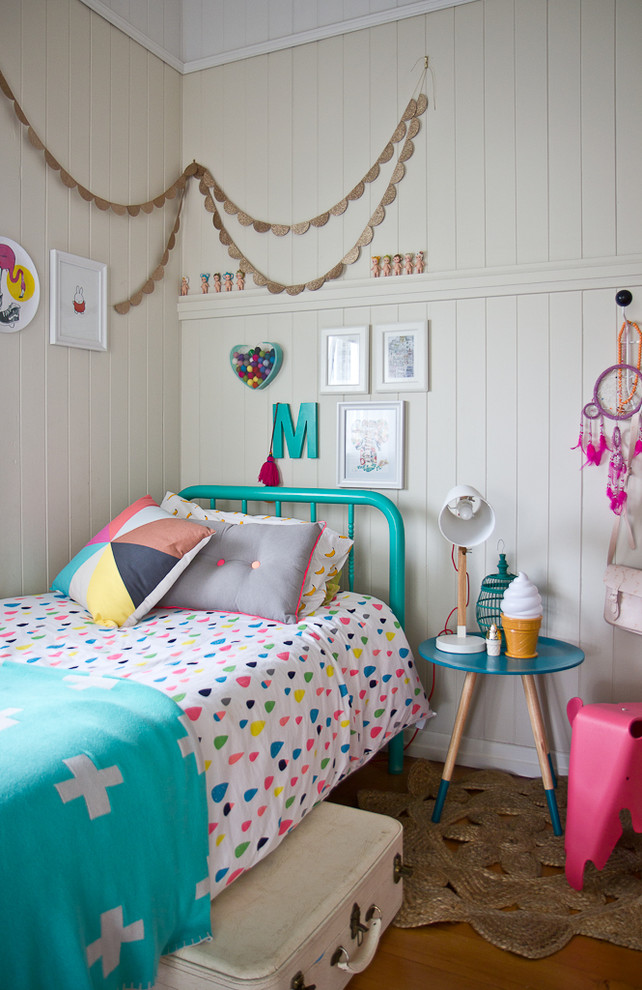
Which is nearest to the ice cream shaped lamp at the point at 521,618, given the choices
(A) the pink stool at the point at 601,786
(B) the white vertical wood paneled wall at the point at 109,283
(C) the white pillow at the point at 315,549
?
(A) the pink stool at the point at 601,786

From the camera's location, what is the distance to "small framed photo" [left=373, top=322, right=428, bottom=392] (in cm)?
274

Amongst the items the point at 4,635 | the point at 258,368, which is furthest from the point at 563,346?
the point at 4,635

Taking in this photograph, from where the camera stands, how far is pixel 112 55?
9.41 feet

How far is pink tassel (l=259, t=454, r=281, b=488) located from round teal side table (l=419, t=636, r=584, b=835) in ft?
3.19

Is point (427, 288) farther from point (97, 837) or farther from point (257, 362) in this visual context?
point (97, 837)

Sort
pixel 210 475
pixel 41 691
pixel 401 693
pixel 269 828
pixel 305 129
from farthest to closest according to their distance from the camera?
pixel 210 475 < pixel 305 129 < pixel 401 693 < pixel 269 828 < pixel 41 691

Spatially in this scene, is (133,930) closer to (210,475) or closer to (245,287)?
(210,475)

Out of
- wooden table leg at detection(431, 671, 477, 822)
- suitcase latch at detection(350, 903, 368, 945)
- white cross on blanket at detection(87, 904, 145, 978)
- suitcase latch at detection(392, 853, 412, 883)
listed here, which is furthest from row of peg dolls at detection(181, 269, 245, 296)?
white cross on blanket at detection(87, 904, 145, 978)

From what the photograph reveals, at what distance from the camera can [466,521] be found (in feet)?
8.00

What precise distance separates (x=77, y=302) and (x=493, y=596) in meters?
1.83

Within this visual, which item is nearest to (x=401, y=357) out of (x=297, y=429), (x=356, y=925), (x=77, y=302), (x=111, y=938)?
(x=297, y=429)

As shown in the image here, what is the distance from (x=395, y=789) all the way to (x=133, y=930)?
145 centimetres

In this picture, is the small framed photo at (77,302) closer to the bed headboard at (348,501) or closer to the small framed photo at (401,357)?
the bed headboard at (348,501)

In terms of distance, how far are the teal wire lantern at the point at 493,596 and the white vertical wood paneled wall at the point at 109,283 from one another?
1440 mm
